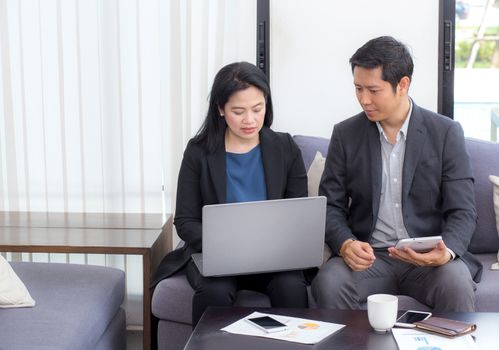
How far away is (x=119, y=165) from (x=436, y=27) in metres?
1.42

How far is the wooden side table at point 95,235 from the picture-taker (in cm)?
290

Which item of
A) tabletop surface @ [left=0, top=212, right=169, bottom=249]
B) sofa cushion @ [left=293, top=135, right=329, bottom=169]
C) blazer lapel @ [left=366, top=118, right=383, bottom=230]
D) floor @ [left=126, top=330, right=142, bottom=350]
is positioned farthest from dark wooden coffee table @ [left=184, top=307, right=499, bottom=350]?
floor @ [left=126, top=330, right=142, bottom=350]

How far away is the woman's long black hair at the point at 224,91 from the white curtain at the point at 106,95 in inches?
22.9

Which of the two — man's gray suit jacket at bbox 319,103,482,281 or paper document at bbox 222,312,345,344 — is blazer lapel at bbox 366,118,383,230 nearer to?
man's gray suit jacket at bbox 319,103,482,281

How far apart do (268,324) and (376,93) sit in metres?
0.94

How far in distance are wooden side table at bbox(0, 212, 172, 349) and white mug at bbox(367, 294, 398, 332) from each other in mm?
1062

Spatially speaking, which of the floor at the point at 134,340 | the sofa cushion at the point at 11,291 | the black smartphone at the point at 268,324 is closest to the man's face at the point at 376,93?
the black smartphone at the point at 268,324

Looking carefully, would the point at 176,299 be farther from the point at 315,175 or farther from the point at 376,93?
the point at 376,93

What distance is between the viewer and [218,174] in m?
2.77

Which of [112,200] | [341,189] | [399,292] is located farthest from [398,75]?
[112,200]

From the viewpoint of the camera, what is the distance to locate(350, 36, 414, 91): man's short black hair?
2.65 metres

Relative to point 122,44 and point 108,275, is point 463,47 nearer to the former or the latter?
point 122,44

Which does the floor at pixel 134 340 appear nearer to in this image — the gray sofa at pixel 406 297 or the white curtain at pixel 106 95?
the white curtain at pixel 106 95

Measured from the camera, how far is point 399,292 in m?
2.69
